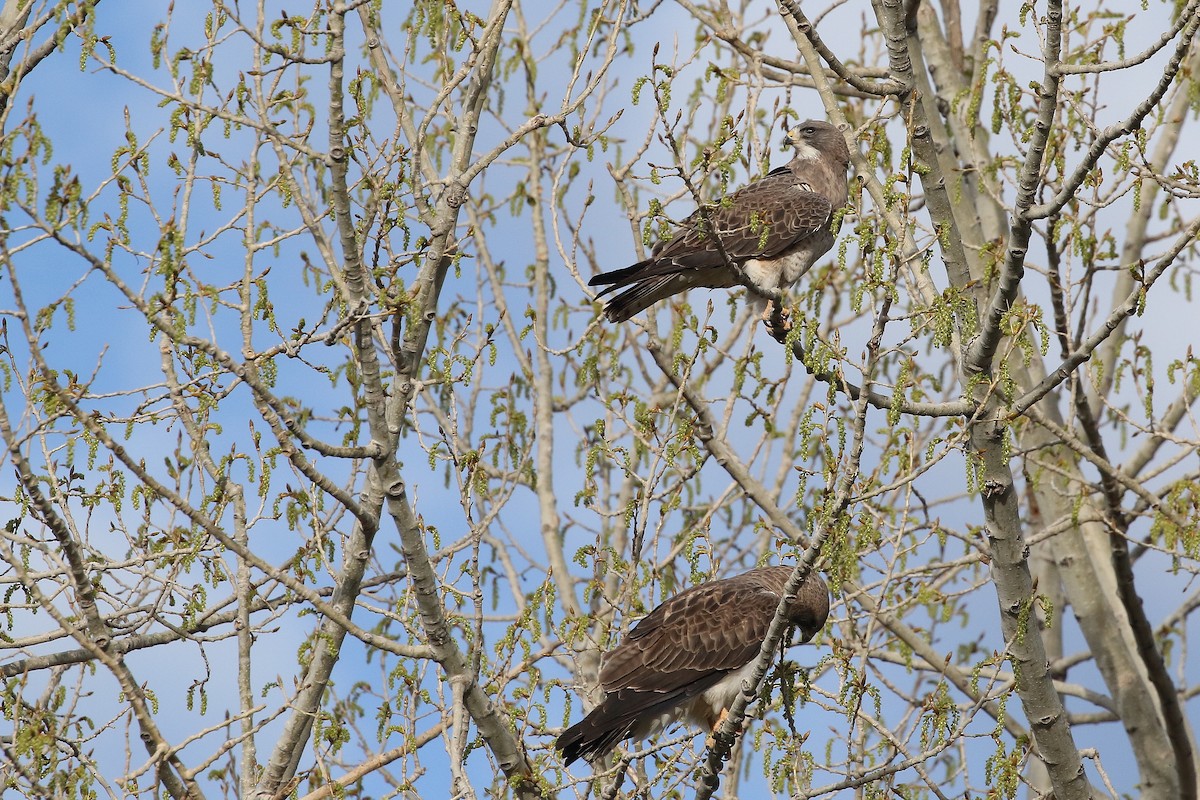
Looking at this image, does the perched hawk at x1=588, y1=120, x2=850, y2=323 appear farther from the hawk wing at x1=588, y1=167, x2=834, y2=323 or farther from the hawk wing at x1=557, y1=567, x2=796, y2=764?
the hawk wing at x1=557, y1=567, x2=796, y2=764

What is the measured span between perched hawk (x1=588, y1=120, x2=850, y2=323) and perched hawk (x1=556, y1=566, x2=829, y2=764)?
1.70m

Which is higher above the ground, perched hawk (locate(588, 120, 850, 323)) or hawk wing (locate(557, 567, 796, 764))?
perched hawk (locate(588, 120, 850, 323))

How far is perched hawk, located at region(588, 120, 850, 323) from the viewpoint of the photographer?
709 centimetres

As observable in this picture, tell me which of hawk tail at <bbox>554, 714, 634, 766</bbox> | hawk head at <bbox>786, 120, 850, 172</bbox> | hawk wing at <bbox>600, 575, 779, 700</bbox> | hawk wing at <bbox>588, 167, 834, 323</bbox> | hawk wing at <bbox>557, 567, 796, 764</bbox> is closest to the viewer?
hawk tail at <bbox>554, 714, 634, 766</bbox>

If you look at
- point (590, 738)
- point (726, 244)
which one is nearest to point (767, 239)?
point (726, 244)

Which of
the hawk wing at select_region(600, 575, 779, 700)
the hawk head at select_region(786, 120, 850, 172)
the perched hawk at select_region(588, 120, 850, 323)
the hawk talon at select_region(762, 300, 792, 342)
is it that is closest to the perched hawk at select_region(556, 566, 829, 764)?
the hawk wing at select_region(600, 575, 779, 700)

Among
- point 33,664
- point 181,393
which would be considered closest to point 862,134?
point 181,393

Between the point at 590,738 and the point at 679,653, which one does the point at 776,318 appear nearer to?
the point at 679,653

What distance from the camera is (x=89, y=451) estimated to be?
4996 millimetres

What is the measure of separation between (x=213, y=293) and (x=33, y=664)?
228cm

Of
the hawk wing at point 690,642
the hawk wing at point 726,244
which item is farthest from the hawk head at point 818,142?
the hawk wing at point 690,642

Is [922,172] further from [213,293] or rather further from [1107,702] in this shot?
[1107,702]

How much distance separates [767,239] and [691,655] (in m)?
2.23

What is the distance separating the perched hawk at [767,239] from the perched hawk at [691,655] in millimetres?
1699
